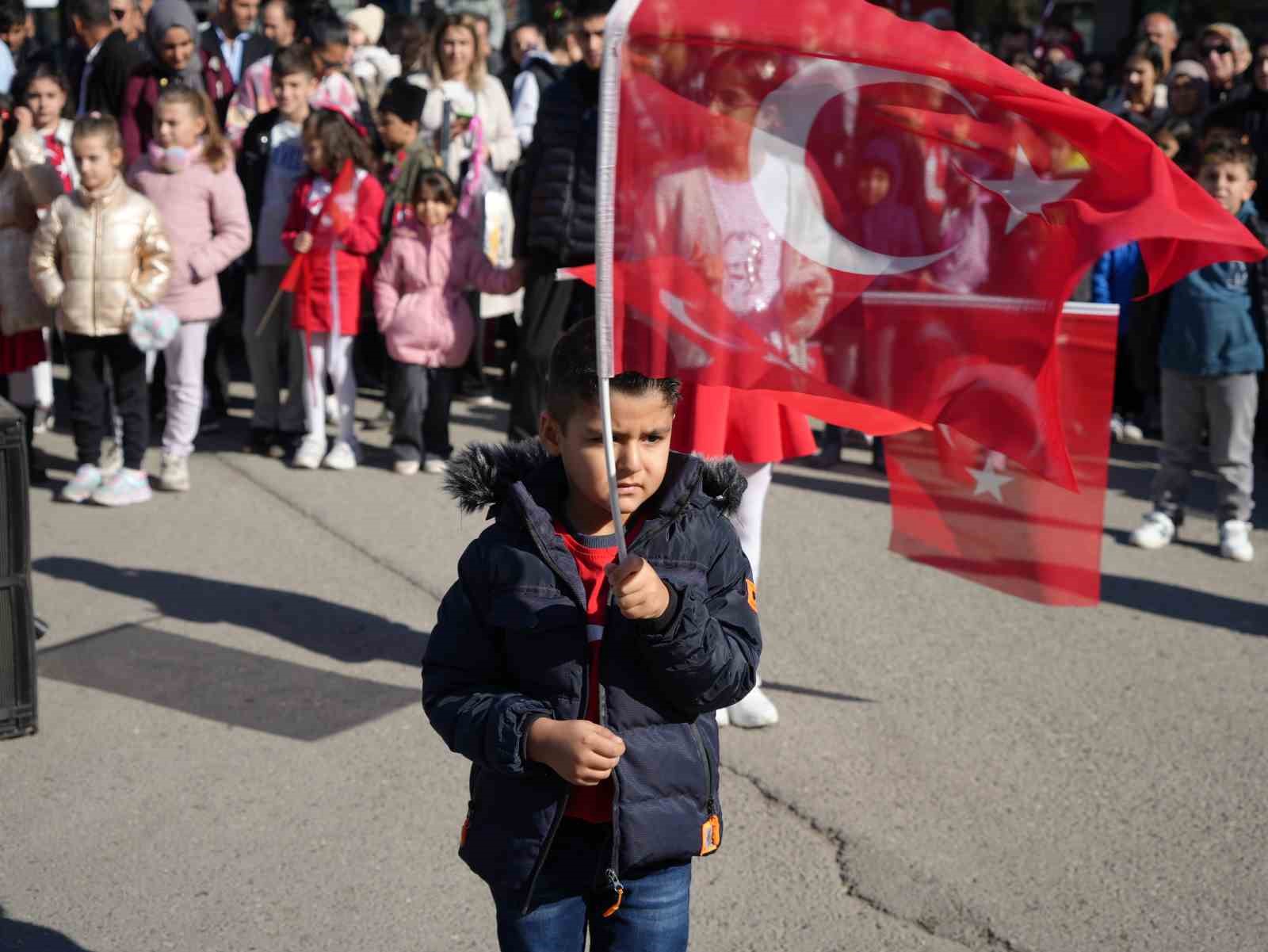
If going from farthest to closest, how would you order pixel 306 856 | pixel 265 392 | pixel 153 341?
pixel 265 392
pixel 153 341
pixel 306 856

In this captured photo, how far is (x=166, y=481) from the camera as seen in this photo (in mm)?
7648

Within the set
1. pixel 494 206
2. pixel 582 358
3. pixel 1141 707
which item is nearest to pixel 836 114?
pixel 582 358

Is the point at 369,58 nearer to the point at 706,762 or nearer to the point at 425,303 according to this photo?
the point at 425,303

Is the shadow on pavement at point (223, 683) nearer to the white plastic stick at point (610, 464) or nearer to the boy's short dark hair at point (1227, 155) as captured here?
the white plastic stick at point (610, 464)

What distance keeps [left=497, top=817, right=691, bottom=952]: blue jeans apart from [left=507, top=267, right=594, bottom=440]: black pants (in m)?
4.63

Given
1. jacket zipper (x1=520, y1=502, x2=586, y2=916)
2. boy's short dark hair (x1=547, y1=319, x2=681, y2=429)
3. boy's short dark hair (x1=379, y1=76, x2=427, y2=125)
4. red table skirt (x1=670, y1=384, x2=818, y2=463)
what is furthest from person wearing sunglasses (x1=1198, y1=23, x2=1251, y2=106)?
jacket zipper (x1=520, y1=502, x2=586, y2=916)

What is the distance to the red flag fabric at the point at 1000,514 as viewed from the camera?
3232mm

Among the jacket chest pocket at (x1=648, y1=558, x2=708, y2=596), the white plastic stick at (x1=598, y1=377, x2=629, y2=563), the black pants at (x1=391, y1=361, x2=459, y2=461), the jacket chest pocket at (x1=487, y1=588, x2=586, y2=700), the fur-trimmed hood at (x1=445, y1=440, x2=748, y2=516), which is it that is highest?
the white plastic stick at (x1=598, y1=377, x2=629, y2=563)

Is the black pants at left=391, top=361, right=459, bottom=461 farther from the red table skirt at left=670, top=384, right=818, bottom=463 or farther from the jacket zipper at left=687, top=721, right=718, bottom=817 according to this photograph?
the jacket zipper at left=687, top=721, right=718, bottom=817

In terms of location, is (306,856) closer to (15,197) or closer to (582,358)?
(582,358)

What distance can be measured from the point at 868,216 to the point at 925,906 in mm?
1811

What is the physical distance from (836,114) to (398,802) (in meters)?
2.39

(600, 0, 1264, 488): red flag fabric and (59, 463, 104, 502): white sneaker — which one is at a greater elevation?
(600, 0, 1264, 488): red flag fabric

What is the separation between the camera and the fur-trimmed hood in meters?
2.62
